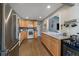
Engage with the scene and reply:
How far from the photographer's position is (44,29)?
69.1 inches

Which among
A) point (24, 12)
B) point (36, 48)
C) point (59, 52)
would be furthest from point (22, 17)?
point (59, 52)

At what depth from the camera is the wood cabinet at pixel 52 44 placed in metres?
1.55

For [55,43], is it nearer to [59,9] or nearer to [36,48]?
[36,48]

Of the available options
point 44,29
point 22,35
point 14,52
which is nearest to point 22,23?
point 22,35

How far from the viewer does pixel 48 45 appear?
1748 millimetres

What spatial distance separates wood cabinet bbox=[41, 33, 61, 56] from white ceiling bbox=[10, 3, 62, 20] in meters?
0.34

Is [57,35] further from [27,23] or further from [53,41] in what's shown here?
[27,23]

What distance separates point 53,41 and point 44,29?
252mm

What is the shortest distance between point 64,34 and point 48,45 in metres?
0.32

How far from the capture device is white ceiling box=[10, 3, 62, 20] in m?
1.53

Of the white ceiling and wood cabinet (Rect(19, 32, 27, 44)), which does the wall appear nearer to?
the white ceiling

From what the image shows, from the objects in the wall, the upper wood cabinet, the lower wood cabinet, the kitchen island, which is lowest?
the lower wood cabinet

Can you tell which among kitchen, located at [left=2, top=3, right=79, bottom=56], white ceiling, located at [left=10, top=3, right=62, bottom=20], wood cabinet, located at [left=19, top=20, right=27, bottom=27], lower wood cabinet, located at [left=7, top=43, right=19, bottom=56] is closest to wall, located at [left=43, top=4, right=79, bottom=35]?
kitchen, located at [left=2, top=3, right=79, bottom=56]

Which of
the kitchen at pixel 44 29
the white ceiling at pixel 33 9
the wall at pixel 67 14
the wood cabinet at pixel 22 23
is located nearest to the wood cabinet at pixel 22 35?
the kitchen at pixel 44 29
